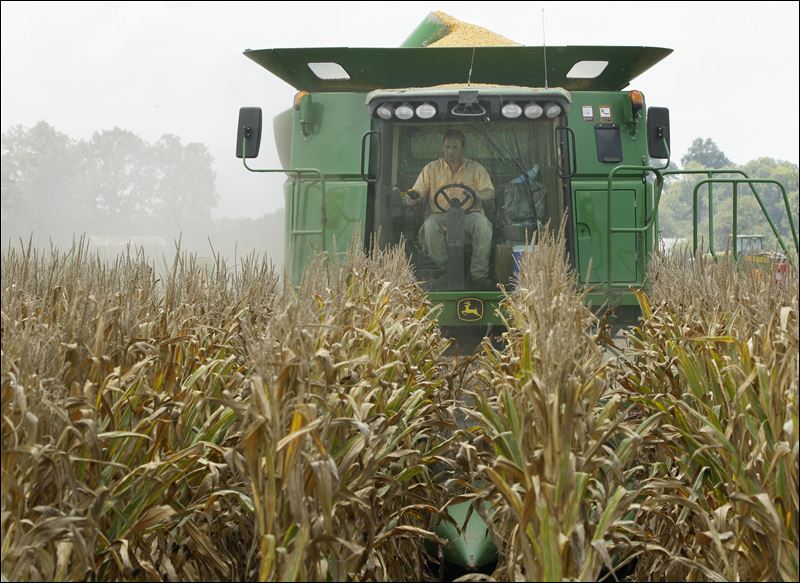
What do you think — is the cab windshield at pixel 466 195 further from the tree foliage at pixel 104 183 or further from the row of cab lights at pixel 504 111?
the tree foliage at pixel 104 183

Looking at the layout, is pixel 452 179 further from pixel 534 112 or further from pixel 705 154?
pixel 705 154

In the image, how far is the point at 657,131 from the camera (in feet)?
27.4

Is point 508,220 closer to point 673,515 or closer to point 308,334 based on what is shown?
point 673,515

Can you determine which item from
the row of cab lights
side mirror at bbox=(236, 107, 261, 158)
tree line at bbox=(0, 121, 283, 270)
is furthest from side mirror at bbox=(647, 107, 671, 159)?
tree line at bbox=(0, 121, 283, 270)

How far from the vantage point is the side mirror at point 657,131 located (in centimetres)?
834

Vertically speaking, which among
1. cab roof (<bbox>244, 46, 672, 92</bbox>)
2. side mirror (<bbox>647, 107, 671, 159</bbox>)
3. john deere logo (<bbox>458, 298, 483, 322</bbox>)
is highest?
cab roof (<bbox>244, 46, 672, 92</bbox>)

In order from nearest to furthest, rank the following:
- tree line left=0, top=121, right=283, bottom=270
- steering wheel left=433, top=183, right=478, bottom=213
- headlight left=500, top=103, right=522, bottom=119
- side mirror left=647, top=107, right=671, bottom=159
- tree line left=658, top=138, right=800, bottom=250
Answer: headlight left=500, top=103, right=522, bottom=119
steering wheel left=433, top=183, right=478, bottom=213
side mirror left=647, top=107, right=671, bottom=159
tree line left=0, top=121, right=283, bottom=270
tree line left=658, top=138, right=800, bottom=250

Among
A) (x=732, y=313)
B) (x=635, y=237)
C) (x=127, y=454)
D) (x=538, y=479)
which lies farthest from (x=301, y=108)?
(x=538, y=479)

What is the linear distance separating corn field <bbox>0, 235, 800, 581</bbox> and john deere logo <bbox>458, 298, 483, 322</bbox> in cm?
202

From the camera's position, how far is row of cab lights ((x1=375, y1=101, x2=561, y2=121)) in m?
6.92

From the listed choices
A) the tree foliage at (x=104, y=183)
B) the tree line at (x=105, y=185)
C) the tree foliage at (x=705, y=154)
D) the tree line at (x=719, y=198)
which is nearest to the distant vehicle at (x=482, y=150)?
the tree line at (x=105, y=185)

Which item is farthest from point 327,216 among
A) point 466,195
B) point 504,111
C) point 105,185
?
point 105,185

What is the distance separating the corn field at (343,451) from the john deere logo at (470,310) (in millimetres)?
2017

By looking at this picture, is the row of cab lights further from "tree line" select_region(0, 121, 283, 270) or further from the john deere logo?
"tree line" select_region(0, 121, 283, 270)
